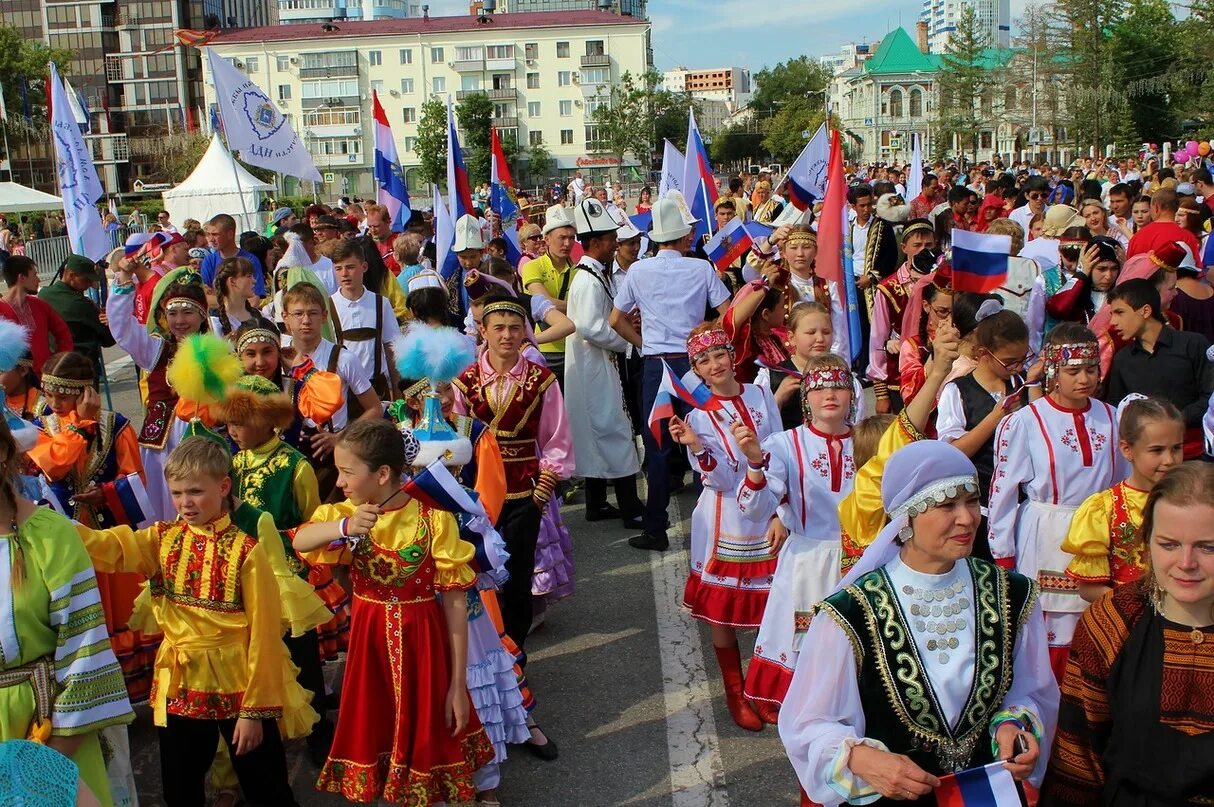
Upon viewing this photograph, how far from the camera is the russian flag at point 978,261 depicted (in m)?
5.97

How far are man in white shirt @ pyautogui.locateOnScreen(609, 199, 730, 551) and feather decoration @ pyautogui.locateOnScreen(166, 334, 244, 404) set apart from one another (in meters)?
3.38

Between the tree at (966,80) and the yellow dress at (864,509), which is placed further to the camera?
the tree at (966,80)

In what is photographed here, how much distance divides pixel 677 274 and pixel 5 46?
6741 centimetres

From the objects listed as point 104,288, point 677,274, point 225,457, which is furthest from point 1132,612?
point 104,288

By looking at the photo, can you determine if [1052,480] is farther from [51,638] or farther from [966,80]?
[966,80]

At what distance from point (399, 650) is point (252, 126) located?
31.2 ft

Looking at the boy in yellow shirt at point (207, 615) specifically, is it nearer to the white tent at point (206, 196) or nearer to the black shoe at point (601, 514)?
the black shoe at point (601, 514)

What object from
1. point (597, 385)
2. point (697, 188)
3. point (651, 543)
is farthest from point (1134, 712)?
point (697, 188)

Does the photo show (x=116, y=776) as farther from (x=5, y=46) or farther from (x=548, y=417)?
(x=5, y=46)

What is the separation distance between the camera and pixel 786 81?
127875 millimetres

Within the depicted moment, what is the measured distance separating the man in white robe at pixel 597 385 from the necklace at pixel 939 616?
5.26 m

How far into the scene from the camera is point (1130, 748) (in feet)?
9.52

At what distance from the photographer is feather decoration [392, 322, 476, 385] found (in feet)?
16.7

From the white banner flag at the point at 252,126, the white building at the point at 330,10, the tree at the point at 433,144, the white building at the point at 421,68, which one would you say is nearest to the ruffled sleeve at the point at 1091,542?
the white banner flag at the point at 252,126
